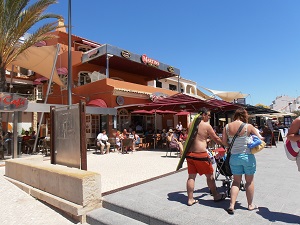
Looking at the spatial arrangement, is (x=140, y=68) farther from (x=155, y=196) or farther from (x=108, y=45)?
(x=155, y=196)

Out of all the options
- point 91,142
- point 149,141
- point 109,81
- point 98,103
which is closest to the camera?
point 91,142

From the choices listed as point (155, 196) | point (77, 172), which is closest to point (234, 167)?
point (155, 196)

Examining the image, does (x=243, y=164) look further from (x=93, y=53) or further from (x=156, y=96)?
(x=156, y=96)

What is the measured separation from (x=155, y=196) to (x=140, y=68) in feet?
54.9

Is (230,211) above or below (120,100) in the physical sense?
below

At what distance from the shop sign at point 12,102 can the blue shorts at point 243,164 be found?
9426 mm

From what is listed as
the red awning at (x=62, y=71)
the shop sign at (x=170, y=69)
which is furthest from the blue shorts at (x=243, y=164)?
the shop sign at (x=170, y=69)

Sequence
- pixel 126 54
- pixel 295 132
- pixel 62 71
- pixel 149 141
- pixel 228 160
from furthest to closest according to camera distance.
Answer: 1. pixel 62 71
2. pixel 126 54
3. pixel 149 141
4. pixel 228 160
5. pixel 295 132

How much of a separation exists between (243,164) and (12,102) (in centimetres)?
960

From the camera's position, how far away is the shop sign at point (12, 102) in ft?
33.5

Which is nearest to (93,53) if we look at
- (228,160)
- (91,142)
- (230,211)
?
(91,142)

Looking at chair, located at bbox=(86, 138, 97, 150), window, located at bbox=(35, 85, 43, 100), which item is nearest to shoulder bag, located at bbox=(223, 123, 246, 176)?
chair, located at bbox=(86, 138, 97, 150)

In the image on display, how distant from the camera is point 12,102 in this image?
412 inches

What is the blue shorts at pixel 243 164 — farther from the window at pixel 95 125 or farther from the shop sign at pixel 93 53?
the shop sign at pixel 93 53
